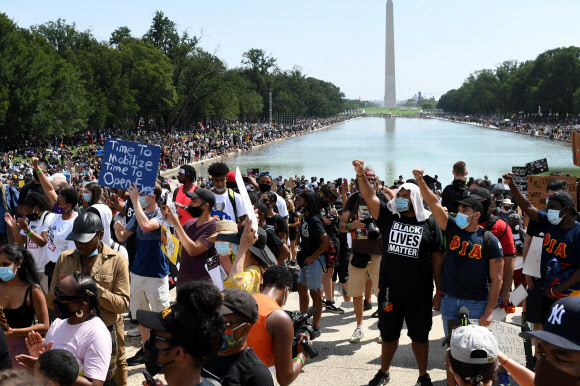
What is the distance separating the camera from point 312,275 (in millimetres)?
6832

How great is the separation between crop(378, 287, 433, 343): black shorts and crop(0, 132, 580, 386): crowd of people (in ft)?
0.04

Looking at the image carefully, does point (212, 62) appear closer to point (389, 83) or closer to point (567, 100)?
point (567, 100)

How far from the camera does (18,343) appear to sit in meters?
4.41

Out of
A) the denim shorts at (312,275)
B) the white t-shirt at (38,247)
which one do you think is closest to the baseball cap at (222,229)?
the denim shorts at (312,275)

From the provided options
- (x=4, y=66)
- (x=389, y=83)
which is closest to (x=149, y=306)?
(x=4, y=66)

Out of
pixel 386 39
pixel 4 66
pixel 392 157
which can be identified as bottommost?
pixel 392 157

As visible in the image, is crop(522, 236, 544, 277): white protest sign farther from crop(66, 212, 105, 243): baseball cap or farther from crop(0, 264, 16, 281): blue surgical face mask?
crop(0, 264, 16, 281): blue surgical face mask

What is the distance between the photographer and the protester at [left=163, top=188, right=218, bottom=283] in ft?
17.2

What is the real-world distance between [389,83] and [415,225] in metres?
191

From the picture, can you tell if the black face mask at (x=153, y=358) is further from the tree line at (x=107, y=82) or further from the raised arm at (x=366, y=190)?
the tree line at (x=107, y=82)

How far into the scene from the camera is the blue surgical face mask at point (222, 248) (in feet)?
16.6

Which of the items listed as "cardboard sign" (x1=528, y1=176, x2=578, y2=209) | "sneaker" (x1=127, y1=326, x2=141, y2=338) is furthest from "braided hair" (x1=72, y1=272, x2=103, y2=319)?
"cardboard sign" (x1=528, y1=176, x2=578, y2=209)

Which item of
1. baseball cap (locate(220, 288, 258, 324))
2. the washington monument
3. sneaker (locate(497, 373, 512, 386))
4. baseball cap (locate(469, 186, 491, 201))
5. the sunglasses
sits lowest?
sneaker (locate(497, 373, 512, 386))

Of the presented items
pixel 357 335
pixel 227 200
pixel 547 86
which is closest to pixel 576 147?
pixel 357 335
